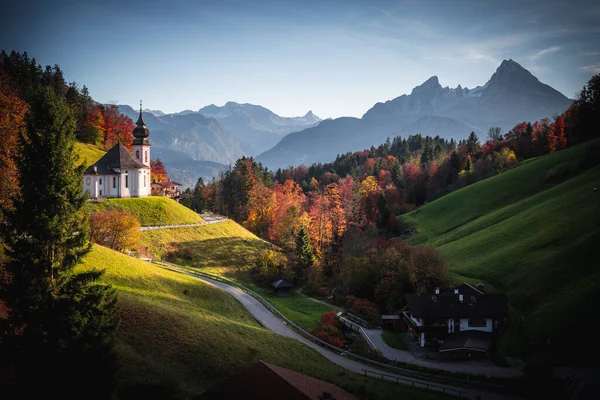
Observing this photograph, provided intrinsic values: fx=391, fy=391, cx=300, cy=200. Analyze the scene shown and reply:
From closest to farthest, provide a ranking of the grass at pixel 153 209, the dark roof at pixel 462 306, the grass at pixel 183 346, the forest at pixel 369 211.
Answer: the grass at pixel 183 346 < the dark roof at pixel 462 306 < the forest at pixel 369 211 < the grass at pixel 153 209

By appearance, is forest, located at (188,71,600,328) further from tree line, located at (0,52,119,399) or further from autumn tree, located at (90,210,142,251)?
tree line, located at (0,52,119,399)

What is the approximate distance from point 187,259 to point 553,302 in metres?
48.1

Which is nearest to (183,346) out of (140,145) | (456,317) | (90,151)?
(456,317)

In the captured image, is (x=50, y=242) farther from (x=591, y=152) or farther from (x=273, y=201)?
(x=591, y=152)

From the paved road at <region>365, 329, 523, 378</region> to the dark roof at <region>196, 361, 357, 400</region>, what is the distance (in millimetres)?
22267

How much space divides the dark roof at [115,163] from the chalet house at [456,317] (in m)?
53.4

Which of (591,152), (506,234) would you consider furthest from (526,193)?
(506,234)

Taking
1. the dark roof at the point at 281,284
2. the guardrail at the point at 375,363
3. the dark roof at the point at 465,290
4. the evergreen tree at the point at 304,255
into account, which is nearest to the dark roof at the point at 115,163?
the evergreen tree at the point at 304,255

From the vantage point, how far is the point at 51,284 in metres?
18.0

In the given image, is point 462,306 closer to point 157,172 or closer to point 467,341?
point 467,341

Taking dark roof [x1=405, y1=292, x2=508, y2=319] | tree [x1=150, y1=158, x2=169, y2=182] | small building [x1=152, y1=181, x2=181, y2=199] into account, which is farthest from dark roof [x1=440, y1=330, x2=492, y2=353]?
tree [x1=150, y1=158, x2=169, y2=182]

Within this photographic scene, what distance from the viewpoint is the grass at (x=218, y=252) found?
5409 centimetres

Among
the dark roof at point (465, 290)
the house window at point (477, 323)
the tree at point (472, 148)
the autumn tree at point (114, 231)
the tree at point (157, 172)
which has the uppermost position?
the tree at point (472, 148)

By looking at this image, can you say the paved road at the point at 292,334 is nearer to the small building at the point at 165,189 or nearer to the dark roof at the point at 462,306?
the dark roof at the point at 462,306
